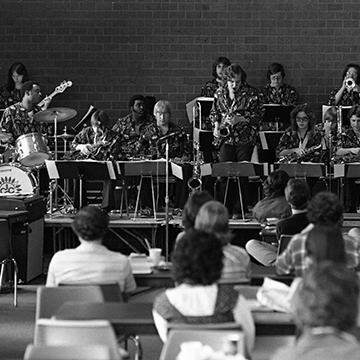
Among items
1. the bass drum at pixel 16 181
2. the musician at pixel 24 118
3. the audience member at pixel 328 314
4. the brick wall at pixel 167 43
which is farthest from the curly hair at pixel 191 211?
the brick wall at pixel 167 43

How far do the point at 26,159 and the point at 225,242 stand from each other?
19.2 feet

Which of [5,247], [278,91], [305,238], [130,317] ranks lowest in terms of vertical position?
[5,247]

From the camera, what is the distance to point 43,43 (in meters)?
13.2

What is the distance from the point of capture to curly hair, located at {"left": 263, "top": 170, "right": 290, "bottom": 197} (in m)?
7.92

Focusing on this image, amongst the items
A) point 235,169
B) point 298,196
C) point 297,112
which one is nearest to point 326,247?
point 298,196

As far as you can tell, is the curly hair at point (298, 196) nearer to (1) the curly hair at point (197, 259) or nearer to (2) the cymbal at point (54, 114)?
(1) the curly hair at point (197, 259)

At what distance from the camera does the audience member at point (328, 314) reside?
8.22 feet

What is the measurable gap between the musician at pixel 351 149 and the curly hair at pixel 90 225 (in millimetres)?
5909

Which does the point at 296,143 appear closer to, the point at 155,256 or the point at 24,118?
the point at 24,118

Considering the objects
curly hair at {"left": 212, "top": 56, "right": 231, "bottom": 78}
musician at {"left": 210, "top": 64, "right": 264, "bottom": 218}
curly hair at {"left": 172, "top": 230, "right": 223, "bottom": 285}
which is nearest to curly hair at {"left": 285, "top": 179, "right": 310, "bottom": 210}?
curly hair at {"left": 172, "top": 230, "right": 223, "bottom": 285}

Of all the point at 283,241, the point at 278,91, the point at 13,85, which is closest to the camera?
the point at 283,241

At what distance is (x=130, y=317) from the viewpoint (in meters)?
3.95

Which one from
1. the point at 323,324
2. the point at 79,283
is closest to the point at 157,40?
the point at 79,283

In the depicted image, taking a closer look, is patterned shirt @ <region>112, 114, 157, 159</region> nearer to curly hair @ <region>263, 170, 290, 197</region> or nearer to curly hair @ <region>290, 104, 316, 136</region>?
curly hair @ <region>290, 104, 316, 136</region>
